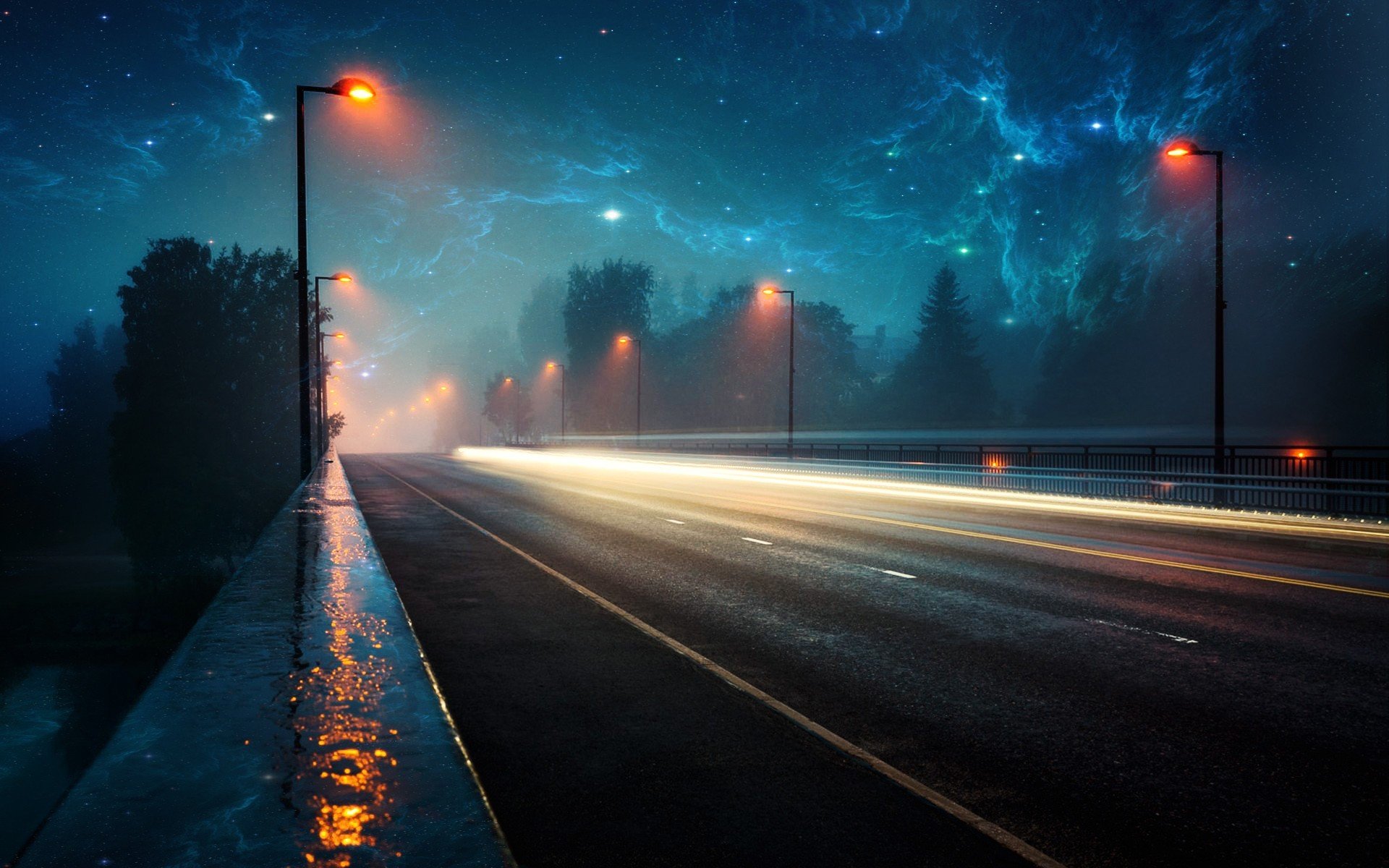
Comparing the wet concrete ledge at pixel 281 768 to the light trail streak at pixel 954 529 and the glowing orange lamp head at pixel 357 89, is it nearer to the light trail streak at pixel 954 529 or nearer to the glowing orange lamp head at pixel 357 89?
the light trail streak at pixel 954 529

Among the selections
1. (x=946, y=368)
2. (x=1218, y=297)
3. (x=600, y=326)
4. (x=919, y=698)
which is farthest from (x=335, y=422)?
(x=919, y=698)

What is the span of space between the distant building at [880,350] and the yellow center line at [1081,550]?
365 ft

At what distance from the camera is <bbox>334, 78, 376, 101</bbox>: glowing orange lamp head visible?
52.2 ft

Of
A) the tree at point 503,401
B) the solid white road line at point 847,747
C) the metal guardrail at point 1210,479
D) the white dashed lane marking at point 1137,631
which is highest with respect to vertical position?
the tree at point 503,401

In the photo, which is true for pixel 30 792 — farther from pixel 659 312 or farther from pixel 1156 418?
pixel 659 312

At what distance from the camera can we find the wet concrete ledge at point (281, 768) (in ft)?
7.89

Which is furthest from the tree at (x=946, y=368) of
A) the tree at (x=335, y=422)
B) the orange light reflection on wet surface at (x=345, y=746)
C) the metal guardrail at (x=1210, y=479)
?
the orange light reflection on wet surface at (x=345, y=746)

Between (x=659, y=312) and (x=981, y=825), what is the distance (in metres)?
140

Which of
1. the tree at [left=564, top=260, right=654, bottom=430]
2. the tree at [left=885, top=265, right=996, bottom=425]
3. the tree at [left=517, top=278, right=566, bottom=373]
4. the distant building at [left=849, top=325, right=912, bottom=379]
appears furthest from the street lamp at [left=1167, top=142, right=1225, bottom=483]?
the tree at [left=517, top=278, right=566, bottom=373]

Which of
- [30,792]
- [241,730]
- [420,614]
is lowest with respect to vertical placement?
[30,792]

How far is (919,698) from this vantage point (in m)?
5.82

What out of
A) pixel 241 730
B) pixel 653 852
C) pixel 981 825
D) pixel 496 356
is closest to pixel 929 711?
pixel 981 825

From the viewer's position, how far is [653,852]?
3490mm

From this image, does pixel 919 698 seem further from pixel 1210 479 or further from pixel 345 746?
pixel 1210 479
